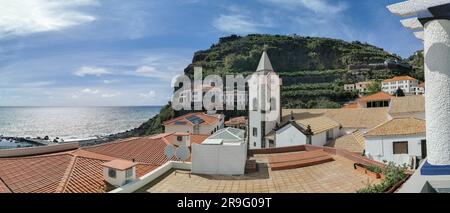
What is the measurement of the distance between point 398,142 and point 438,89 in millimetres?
10581

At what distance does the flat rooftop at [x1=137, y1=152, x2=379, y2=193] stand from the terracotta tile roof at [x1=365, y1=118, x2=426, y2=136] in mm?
6693

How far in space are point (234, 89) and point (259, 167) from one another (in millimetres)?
32249

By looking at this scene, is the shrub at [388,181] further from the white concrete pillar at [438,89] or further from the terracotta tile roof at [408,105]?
the terracotta tile roof at [408,105]

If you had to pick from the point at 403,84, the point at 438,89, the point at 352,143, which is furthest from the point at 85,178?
the point at 403,84

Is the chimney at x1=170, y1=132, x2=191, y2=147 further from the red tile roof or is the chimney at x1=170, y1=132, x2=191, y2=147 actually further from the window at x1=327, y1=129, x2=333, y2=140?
the window at x1=327, y1=129, x2=333, y2=140

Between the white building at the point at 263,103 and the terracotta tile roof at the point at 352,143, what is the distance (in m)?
4.63

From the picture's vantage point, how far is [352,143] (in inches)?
641

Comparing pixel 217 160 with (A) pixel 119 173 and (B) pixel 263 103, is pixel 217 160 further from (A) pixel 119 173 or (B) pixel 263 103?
(B) pixel 263 103

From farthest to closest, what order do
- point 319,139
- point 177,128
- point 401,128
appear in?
point 177,128
point 319,139
point 401,128

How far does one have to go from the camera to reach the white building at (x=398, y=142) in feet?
40.8

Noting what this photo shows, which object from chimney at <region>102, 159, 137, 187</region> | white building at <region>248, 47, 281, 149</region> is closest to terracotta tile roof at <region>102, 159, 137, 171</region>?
chimney at <region>102, 159, 137, 187</region>
